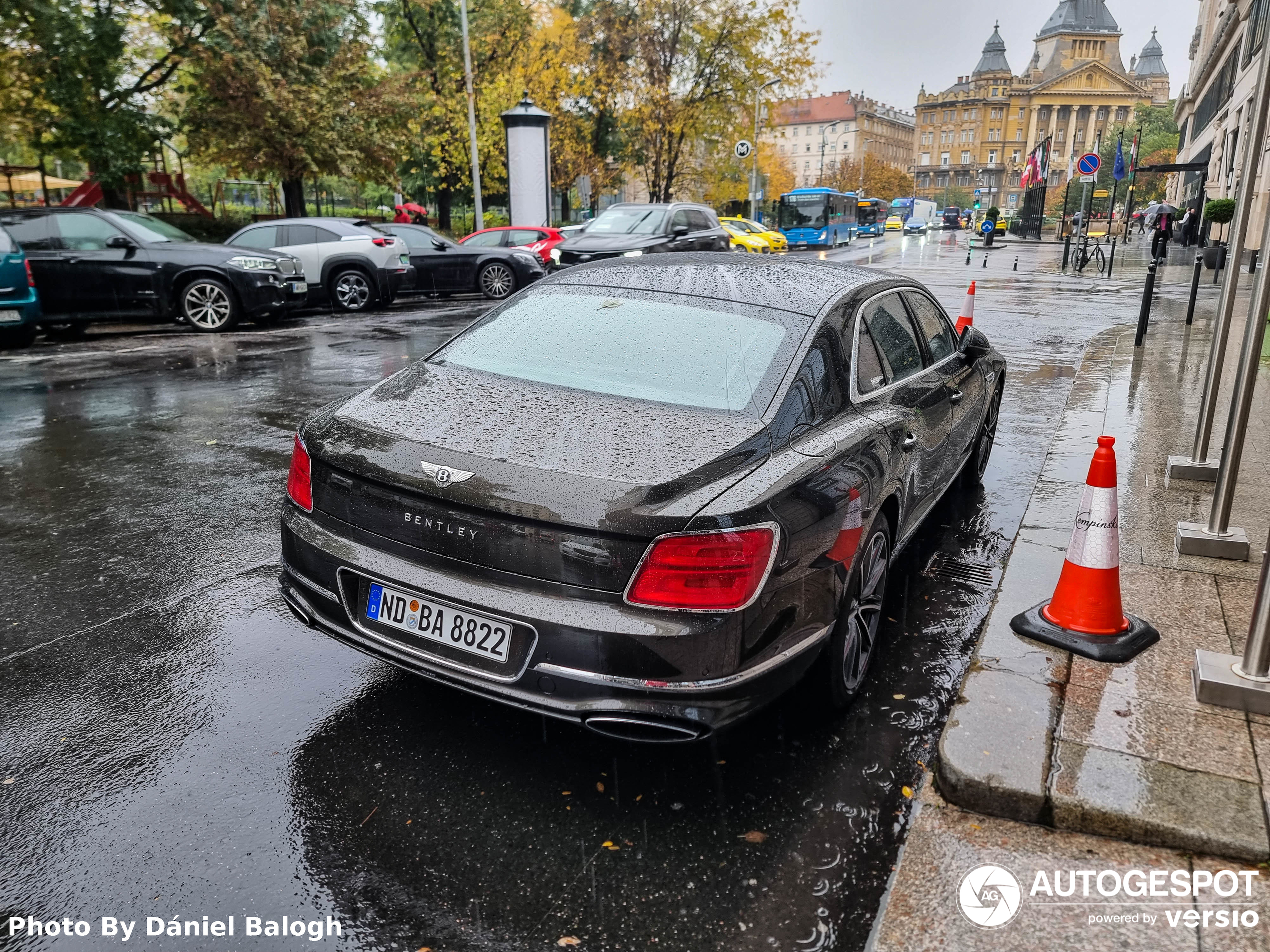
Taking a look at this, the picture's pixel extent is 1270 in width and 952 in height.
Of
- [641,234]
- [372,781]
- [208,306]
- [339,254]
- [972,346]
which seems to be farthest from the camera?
[641,234]

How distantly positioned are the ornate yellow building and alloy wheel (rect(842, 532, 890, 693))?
126 metres

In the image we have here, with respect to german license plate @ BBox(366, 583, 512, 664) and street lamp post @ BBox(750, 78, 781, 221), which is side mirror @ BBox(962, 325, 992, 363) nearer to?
german license plate @ BBox(366, 583, 512, 664)

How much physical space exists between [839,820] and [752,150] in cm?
4414

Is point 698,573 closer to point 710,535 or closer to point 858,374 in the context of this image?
point 710,535

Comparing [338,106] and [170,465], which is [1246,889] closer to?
[170,465]

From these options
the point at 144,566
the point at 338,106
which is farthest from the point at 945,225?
the point at 144,566

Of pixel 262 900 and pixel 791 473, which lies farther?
pixel 791 473

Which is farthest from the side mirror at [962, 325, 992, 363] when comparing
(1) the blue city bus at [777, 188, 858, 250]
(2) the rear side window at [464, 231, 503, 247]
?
(1) the blue city bus at [777, 188, 858, 250]

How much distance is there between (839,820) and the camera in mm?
2824

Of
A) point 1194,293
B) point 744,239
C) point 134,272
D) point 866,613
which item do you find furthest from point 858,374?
point 744,239

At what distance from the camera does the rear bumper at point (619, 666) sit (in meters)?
2.60

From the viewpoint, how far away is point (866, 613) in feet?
11.7

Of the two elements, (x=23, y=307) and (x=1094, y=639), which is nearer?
(x=1094, y=639)

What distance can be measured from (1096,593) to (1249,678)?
24.1 inches
